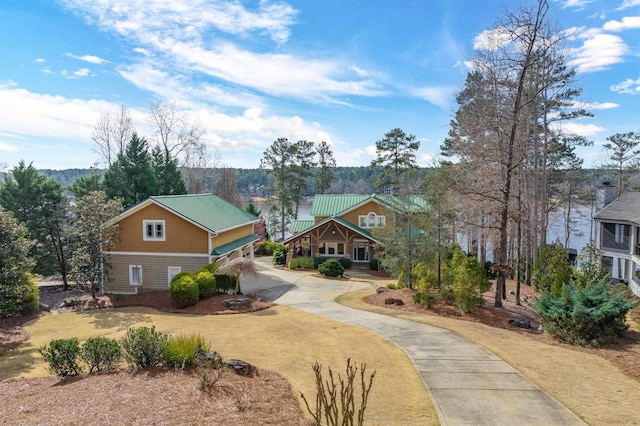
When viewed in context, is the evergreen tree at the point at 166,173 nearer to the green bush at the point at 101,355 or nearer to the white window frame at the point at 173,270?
the white window frame at the point at 173,270

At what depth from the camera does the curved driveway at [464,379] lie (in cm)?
785

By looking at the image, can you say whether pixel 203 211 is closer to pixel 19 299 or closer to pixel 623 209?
pixel 19 299

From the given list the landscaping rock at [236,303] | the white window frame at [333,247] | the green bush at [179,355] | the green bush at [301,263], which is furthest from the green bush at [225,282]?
the white window frame at [333,247]

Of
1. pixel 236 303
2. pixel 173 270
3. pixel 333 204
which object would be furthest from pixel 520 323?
pixel 333 204

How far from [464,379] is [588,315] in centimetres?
636

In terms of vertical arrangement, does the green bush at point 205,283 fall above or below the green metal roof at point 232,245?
below

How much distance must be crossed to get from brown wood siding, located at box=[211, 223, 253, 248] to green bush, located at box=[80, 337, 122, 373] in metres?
14.1

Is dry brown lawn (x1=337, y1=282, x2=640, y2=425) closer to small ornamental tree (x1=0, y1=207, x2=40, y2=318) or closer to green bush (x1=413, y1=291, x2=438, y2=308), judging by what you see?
green bush (x1=413, y1=291, x2=438, y2=308)

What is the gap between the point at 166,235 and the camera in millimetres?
23812

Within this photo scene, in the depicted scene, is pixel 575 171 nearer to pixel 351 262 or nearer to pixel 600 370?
pixel 351 262

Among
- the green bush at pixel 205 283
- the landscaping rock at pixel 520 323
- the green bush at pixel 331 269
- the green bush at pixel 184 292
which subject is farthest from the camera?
the green bush at pixel 331 269

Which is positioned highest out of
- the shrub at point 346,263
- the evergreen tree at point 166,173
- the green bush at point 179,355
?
the evergreen tree at point 166,173

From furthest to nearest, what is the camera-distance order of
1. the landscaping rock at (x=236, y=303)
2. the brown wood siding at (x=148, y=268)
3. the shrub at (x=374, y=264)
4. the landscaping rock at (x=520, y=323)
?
A: 1. the shrub at (x=374, y=264)
2. the brown wood siding at (x=148, y=268)
3. the landscaping rock at (x=236, y=303)
4. the landscaping rock at (x=520, y=323)

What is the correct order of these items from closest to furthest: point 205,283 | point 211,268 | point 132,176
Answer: point 205,283 < point 211,268 < point 132,176
